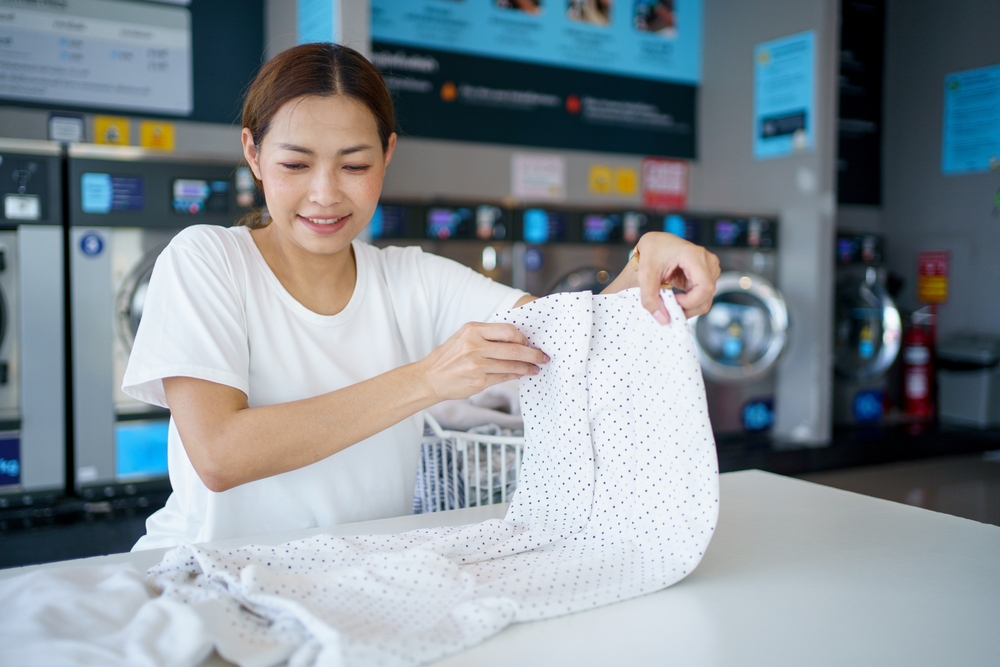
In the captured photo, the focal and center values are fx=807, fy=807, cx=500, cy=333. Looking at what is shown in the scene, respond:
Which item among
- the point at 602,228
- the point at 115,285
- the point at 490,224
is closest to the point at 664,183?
the point at 602,228

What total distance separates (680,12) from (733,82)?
592mm

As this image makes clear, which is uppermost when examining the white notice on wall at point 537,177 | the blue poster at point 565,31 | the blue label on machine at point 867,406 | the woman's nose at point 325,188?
the blue poster at point 565,31

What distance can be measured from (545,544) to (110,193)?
99.2 inches

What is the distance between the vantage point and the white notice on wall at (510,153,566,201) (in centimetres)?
458

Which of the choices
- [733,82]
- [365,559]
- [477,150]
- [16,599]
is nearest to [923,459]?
[733,82]

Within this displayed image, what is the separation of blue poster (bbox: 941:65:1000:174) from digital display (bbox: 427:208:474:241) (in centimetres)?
335

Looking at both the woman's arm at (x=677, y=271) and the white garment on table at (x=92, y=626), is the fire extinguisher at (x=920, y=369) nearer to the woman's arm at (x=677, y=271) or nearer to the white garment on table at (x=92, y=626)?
the woman's arm at (x=677, y=271)

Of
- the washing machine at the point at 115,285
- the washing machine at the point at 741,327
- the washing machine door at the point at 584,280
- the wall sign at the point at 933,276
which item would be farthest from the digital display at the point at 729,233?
the washing machine at the point at 115,285

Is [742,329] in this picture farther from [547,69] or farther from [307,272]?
[307,272]

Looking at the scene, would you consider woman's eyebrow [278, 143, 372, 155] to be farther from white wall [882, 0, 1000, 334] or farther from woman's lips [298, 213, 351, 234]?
white wall [882, 0, 1000, 334]

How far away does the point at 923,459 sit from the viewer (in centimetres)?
439

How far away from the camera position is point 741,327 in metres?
4.28

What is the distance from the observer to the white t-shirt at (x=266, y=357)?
1.21 metres

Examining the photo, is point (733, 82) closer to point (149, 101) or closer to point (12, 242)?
point (149, 101)
